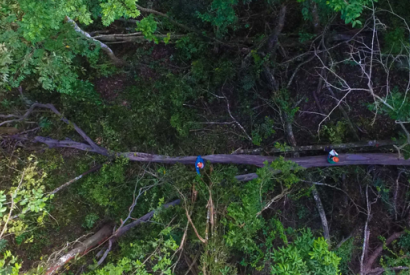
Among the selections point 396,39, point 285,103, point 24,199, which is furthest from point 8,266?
point 396,39

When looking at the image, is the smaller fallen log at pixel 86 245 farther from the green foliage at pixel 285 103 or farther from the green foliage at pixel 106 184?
the green foliage at pixel 285 103

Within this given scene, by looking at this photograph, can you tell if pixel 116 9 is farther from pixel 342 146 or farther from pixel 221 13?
pixel 342 146

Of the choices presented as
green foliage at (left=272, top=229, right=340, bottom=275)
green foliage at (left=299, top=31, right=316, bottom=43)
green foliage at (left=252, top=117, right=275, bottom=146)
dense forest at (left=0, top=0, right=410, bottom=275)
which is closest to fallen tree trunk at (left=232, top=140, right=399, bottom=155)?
dense forest at (left=0, top=0, right=410, bottom=275)

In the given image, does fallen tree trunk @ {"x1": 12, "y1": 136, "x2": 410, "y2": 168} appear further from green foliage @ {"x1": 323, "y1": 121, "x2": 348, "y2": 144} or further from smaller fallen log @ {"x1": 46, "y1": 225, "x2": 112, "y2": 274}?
smaller fallen log @ {"x1": 46, "y1": 225, "x2": 112, "y2": 274}

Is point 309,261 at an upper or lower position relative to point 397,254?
upper

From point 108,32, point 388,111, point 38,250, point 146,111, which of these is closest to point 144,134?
point 146,111

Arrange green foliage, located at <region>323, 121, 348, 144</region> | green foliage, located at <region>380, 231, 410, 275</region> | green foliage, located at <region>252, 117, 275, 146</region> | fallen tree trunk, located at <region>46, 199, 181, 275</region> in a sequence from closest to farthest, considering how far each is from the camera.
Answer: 1. green foliage, located at <region>380, 231, 410, 275</region>
2. green foliage, located at <region>323, 121, 348, 144</region>
3. fallen tree trunk, located at <region>46, 199, 181, 275</region>
4. green foliage, located at <region>252, 117, 275, 146</region>

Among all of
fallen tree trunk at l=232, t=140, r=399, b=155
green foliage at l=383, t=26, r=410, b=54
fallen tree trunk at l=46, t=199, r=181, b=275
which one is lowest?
fallen tree trunk at l=46, t=199, r=181, b=275

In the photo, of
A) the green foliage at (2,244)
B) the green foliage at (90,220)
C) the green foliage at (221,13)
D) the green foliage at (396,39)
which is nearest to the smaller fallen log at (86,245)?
the green foliage at (90,220)
